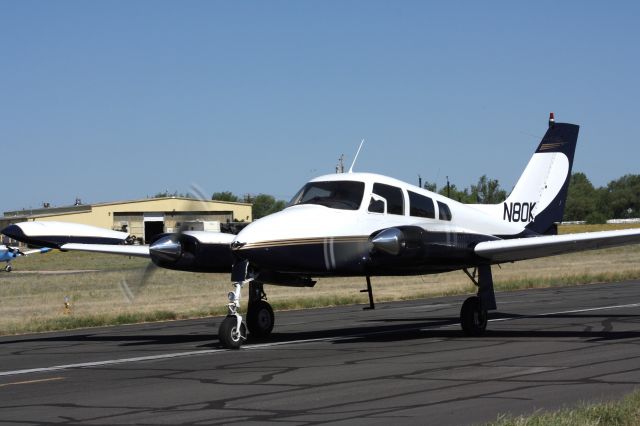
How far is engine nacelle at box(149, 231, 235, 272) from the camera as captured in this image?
1961cm

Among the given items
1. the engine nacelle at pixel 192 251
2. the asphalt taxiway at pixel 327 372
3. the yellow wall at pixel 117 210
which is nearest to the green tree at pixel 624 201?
the yellow wall at pixel 117 210

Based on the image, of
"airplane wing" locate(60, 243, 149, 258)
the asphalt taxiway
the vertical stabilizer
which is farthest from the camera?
the vertical stabilizer

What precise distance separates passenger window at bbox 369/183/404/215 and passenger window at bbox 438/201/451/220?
106 cm

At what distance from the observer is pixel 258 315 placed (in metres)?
20.6

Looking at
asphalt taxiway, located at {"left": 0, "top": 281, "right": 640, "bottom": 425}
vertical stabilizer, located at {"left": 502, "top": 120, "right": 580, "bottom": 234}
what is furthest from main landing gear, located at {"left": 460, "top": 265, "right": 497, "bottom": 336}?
vertical stabilizer, located at {"left": 502, "top": 120, "right": 580, "bottom": 234}

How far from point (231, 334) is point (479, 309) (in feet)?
→ 18.1

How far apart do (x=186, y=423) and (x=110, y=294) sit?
116ft

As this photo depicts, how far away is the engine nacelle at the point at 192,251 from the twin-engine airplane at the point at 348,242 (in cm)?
2

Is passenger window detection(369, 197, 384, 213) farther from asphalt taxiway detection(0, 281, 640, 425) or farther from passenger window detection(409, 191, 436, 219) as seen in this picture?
asphalt taxiway detection(0, 281, 640, 425)

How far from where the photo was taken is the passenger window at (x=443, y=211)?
20.1 m

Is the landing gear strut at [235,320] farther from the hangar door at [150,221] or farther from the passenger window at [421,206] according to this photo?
the hangar door at [150,221]

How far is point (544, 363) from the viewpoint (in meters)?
14.8

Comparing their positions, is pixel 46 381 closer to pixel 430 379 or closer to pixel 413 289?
pixel 430 379

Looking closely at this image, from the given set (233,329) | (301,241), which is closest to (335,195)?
(301,241)
